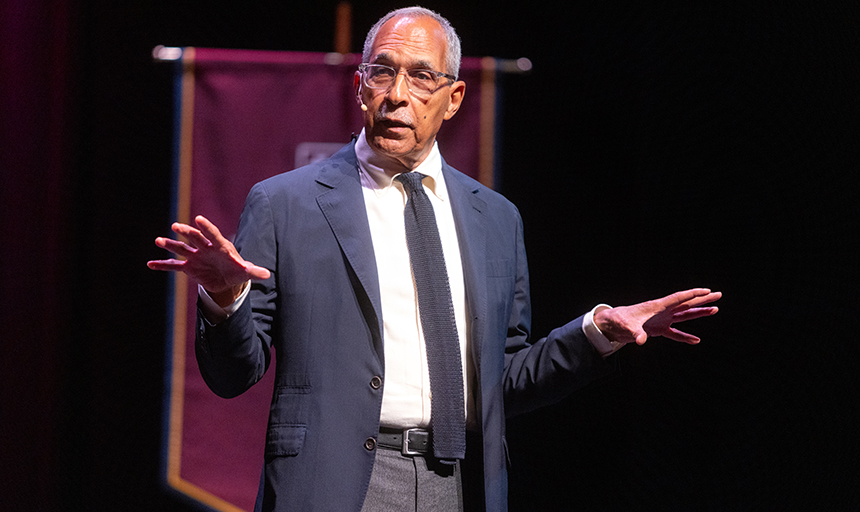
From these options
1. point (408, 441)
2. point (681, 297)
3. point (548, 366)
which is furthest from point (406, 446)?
point (681, 297)

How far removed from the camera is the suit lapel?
134 centimetres

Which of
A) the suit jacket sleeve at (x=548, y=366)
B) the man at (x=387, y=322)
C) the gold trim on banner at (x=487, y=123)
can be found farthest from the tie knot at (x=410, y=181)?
the gold trim on banner at (x=487, y=123)

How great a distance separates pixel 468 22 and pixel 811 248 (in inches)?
52.1

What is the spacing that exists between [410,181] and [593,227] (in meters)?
1.14

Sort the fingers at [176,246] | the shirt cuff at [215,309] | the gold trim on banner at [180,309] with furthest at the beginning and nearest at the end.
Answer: the gold trim on banner at [180,309] < the shirt cuff at [215,309] < the fingers at [176,246]

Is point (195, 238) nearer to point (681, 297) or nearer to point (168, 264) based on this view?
point (168, 264)

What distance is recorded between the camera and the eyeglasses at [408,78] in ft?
5.08

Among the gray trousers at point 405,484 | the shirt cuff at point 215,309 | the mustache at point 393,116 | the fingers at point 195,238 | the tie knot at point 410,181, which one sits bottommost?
the gray trousers at point 405,484

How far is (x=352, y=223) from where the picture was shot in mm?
1405

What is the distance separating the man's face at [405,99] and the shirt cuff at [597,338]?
488mm

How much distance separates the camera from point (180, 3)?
247 centimetres

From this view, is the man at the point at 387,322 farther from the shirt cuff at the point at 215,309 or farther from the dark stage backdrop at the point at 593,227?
the dark stage backdrop at the point at 593,227

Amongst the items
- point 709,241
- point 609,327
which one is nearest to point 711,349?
point 709,241

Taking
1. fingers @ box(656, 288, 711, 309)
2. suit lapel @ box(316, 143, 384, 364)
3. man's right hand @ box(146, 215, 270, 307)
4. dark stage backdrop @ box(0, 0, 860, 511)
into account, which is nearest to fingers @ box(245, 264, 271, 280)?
man's right hand @ box(146, 215, 270, 307)
